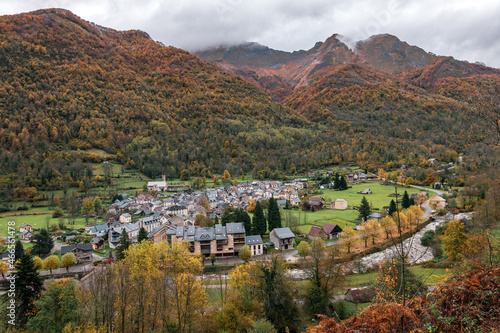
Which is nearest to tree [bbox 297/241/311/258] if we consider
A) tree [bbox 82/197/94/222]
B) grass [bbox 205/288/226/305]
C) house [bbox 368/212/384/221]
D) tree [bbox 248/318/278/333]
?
Answer: grass [bbox 205/288/226/305]

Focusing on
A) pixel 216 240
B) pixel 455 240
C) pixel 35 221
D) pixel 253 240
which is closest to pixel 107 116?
pixel 35 221

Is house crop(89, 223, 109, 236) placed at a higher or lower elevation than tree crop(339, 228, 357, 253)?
lower

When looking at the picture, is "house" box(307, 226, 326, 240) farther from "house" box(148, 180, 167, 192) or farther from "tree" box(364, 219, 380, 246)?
"house" box(148, 180, 167, 192)

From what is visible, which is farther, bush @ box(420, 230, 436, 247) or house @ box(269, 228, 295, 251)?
house @ box(269, 228, 295, 251)

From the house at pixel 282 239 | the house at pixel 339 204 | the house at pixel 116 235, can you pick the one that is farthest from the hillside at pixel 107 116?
the house at pixel 282 239

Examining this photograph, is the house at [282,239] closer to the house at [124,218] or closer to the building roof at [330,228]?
the building roof at [330,228]

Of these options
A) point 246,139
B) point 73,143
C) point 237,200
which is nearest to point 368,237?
point 237,200

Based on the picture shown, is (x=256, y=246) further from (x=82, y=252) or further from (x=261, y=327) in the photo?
(x=82, y=252)
